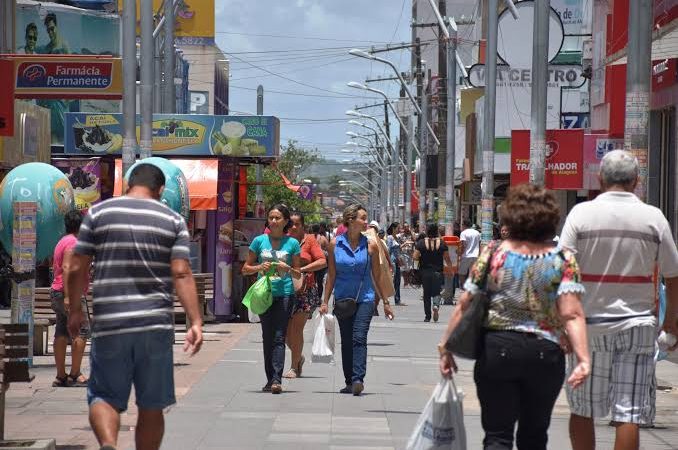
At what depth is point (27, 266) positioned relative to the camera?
14.8 meters

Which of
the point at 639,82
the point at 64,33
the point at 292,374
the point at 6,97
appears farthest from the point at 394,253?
the point at 6,97

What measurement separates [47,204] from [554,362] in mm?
9216

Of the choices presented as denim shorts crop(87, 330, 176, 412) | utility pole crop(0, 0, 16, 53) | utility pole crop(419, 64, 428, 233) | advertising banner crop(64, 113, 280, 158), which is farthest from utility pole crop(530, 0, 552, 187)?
utility pole crop(419, 64, 428, 233)

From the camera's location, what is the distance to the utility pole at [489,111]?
26453mm

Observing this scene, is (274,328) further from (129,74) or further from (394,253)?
(394,253)

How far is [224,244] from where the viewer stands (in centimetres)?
2416

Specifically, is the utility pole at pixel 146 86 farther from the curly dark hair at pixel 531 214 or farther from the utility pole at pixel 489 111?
the curly dark hair at pixel 531 214

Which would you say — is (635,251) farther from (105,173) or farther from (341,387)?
(105,173)

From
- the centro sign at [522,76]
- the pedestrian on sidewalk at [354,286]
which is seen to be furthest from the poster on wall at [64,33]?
the pedestrian on sidewalk at [354,286]

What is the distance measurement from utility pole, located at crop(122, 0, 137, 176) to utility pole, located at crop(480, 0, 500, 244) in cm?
842

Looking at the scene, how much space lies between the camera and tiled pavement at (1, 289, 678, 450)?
33.8 feet

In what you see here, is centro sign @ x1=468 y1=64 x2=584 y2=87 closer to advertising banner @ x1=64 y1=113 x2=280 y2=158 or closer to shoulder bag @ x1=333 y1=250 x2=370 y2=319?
advertising banner @ x1=64 y1=113 x2=280 y2=158

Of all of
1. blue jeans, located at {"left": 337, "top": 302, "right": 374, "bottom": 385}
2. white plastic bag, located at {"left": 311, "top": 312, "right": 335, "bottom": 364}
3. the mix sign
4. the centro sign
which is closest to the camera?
blue jeans, located at {"left": 337, "top": 302, "right": 374, "bottom": 385}

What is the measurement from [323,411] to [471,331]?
16.9 feet
